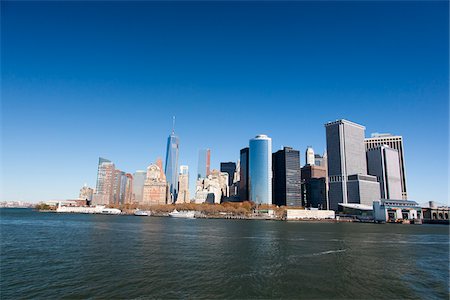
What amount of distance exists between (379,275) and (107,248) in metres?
48.9

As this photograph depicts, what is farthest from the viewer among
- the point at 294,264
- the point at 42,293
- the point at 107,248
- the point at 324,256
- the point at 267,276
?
the point at 107,248

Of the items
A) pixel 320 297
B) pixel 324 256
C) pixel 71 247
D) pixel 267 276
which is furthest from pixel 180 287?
pixel 71 247

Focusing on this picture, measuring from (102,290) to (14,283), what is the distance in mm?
11288

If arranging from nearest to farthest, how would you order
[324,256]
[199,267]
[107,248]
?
[199,267] < [324,256] < [107,248]

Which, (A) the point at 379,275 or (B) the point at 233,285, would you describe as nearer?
(B) the point at 233,285

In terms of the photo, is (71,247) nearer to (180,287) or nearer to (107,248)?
(107,248)

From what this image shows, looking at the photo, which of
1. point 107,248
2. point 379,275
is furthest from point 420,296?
point 107,248

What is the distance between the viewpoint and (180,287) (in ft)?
109

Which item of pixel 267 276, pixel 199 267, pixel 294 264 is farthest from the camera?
pixel 294 264

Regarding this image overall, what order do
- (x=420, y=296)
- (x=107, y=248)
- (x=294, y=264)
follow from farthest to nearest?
(x=107, y=248), (x=294, y=264), (x=420, y=296)

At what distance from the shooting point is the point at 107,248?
5984 centimetres

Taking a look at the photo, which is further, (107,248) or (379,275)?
(107,248)

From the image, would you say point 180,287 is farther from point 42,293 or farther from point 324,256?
point 324,256

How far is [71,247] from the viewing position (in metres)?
60.3
